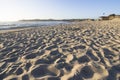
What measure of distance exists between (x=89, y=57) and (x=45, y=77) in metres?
1.62

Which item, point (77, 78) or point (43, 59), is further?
point (43, 59)

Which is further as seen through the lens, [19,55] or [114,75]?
[19,55]

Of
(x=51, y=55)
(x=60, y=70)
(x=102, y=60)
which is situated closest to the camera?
(x=60, y=70)

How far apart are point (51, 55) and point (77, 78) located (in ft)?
5.98

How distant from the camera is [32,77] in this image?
3.63 metres

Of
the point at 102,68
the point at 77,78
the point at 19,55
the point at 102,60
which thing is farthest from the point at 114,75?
the point at 19,55

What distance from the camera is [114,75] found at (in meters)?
3.54

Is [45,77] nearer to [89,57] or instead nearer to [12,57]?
[89,57]

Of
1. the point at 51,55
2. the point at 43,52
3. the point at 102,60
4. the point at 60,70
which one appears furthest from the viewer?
the point at 43,52

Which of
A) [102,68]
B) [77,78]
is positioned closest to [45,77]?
[77,78]

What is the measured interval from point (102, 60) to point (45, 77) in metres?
1.64

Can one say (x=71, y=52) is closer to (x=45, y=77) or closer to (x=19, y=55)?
(x=19, y=55)

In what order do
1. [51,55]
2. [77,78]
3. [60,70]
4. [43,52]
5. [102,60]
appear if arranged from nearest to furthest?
[77,78] < [60,70] < [102,60] < [51,55] < [43,52]

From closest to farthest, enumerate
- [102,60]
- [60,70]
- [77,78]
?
[77,78], [60,70], [102,60]
